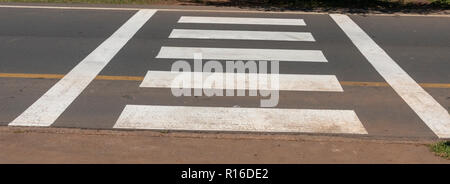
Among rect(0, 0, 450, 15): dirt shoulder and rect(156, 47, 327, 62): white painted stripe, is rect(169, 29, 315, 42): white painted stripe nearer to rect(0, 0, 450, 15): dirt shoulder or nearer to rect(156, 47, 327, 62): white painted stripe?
rect(156, 47, 327, 62): white painted stripe

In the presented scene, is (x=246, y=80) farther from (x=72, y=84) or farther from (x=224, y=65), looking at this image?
(x=72, y=84)

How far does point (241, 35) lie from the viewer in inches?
525

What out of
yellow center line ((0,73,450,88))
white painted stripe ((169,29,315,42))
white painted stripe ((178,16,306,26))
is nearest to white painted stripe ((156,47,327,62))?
white painted stripe ((169,29,315,42))

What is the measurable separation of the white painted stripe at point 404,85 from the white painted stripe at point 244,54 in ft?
3.58

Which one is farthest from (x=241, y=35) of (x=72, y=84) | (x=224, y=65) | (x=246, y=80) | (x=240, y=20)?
(x=72, y=84)

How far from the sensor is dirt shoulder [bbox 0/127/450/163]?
680cm

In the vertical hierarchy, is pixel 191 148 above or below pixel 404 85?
above

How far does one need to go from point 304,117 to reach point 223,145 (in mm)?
1638

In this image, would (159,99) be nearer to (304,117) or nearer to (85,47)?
→ (304,117)

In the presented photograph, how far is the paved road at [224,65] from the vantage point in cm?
826

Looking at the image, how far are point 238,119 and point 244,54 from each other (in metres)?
3.62

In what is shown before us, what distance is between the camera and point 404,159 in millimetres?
6902

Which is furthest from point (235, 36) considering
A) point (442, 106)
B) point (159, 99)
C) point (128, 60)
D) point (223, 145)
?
point (223, 145)

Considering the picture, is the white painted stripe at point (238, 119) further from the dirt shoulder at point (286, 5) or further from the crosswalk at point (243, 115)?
the dirt shoulder at point (286, 5)
